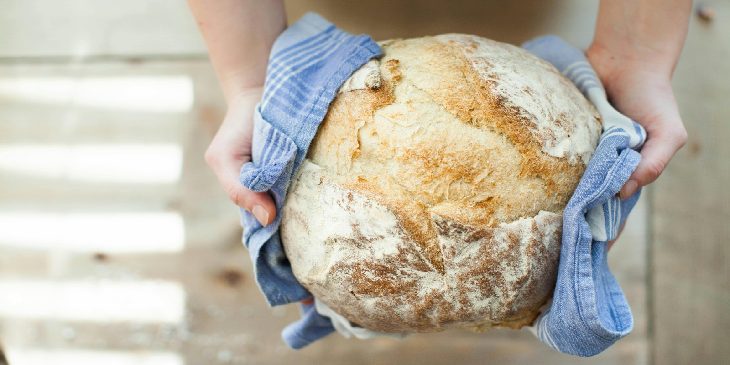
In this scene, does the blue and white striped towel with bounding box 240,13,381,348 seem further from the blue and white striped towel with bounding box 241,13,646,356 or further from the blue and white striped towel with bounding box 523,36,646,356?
the blue and white striped towel with bounding box 523,36,646,356

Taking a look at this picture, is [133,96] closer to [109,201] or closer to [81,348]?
[109,201]

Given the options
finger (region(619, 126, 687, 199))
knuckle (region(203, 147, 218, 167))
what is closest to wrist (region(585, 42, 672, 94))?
finger (region(619, 126, 687, 199))

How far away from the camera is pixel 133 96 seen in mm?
1677

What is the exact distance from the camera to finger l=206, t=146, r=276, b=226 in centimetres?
102

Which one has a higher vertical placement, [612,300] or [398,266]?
[398,266]

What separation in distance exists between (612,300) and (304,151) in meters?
0.51

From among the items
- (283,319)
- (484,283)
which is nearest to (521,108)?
(484,283)

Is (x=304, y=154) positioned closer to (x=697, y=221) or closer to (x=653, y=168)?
(x=653, y=168)

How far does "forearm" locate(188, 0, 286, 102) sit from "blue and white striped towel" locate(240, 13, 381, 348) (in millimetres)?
78

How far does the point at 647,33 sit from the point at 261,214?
0.72 meters

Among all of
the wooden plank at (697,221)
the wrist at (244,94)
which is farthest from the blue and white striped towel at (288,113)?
the wooden plank at (697,221)

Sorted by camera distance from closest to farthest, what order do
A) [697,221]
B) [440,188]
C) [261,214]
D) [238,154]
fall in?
[440,188] → [261,214] → [238,154] → [697,221]

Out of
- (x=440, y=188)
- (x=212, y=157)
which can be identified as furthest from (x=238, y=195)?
(x=440, y=188)

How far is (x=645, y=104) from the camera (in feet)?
A: 3.73
